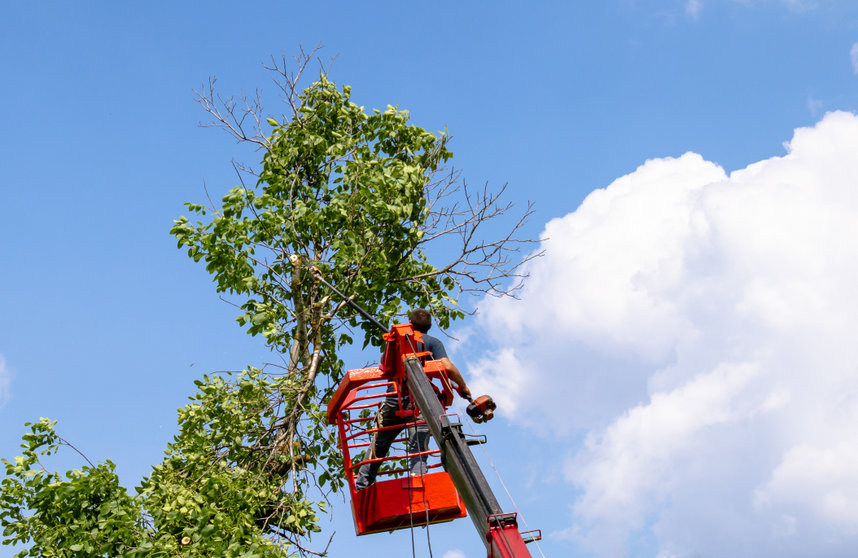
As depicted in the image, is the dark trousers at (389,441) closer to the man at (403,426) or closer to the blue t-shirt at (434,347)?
the man at (403,426)

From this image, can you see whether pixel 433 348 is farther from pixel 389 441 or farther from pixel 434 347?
pixel 389 441

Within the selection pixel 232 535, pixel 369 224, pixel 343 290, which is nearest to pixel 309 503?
pixel 232 535

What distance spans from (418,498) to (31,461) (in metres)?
4.59

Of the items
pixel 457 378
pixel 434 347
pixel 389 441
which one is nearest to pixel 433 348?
pixel 434 347

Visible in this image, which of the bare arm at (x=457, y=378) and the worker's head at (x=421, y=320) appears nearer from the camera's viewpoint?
the bare arm at (x=457, y=378)

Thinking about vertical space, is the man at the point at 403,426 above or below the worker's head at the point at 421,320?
below

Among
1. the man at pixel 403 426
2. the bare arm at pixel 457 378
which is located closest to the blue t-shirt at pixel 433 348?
the man at pixel 403 426

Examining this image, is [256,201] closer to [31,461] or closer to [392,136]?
[392,136]

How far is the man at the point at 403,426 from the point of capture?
8.63 m

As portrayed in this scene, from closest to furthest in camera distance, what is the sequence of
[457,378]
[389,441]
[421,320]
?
[457,378] → [421,320] → [389,441]

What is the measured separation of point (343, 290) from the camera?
39.1ft

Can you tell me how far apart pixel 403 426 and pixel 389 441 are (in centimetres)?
61

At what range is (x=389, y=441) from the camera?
9.09 m

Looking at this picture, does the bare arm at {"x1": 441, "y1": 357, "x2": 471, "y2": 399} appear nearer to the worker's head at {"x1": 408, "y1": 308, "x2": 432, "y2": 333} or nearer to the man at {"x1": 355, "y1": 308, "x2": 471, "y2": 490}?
the man at {"x1": 355, "y1": 308, "x2": 471, "y2": 490}
